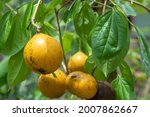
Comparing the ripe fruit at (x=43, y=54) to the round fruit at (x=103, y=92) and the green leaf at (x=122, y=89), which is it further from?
the green leaf at (x=122, y=89)

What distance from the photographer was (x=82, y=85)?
1.16 meters

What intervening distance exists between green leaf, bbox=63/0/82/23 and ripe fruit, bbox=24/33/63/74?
21cm

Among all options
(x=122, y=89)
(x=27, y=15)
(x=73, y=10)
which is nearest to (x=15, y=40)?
(x=27, y=15)

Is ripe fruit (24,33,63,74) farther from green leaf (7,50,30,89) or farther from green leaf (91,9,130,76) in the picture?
green leaf (7,50,30,89)

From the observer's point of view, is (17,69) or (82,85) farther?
(17,69)

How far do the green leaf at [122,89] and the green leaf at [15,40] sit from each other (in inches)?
10.9

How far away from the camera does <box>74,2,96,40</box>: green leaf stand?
4.21 ft

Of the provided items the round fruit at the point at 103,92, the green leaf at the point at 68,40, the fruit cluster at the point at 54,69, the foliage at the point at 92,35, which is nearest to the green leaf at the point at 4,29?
the foliage at the point at 92,35

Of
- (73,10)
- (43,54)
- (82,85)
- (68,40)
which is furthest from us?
(68,40)

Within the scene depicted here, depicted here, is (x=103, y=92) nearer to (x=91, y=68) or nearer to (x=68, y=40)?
(x=91, y=68)

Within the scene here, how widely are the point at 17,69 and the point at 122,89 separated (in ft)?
0.92

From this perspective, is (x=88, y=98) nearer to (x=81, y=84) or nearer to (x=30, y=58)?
(x=81, y=84)

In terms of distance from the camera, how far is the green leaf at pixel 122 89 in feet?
4.25

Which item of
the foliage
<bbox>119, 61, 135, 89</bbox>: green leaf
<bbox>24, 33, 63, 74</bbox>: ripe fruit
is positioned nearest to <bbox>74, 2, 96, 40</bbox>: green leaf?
the foliage
